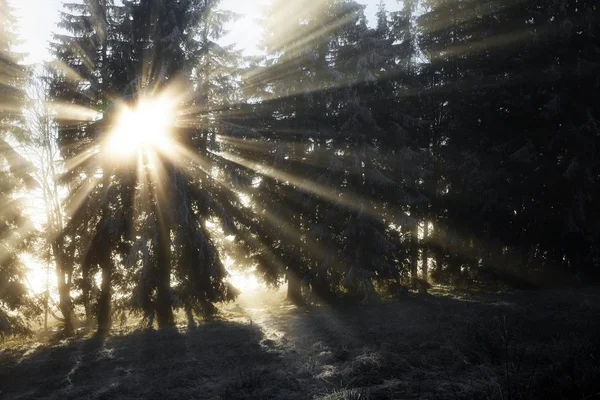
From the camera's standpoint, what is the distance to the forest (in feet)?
38.1

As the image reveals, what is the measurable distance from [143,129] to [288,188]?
6.16m

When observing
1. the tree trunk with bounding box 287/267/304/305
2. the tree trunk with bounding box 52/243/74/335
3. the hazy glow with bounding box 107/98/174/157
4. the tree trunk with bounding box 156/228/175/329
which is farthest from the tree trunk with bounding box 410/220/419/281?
the tree trunk with bounding box 52/243/74/335

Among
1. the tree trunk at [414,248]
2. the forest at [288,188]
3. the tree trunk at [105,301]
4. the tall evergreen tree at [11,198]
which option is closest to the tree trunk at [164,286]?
the forest at [288,188]

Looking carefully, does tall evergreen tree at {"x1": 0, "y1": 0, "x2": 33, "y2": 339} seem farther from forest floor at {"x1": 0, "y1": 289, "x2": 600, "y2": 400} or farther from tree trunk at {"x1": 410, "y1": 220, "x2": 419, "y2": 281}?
tree trunk at {"x1": 410, "y1": 220, "x2": 419, "y2": 281}

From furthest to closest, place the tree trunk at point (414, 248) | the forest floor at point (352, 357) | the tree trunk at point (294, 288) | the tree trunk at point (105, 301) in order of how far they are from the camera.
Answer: the tree trunk at point (414, 248)
the tree trunk at point (294, 288)
the tree trunk at point (105, 301)
the forest floor at point (352, 357)

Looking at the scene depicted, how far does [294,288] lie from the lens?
61.6 feet

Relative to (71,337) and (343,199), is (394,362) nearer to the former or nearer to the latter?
(343,199)

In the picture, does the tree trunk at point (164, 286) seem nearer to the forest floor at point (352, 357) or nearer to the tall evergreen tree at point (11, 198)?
the forest floor at point (352, 357)

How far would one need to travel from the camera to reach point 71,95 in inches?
577

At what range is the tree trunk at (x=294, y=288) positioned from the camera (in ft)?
57.9

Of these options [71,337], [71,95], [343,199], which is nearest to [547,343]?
[343,199]

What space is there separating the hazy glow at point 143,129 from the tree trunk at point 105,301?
415 centimetres

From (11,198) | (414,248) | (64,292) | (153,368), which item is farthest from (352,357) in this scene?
(64,292)

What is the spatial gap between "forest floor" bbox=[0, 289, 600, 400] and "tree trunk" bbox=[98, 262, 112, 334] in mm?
1522
